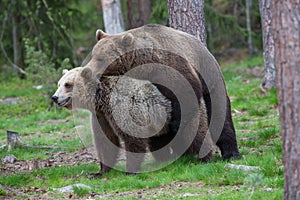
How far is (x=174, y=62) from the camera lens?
775 cm

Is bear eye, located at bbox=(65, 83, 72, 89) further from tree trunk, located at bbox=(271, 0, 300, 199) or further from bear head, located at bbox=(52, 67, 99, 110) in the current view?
tree trunk, located at bbox=(271, 0, 300, 199)

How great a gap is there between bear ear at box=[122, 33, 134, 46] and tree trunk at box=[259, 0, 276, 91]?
17.8ft

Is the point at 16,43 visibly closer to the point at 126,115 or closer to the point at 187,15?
the point at 187,15

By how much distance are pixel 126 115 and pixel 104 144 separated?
698 millimetres

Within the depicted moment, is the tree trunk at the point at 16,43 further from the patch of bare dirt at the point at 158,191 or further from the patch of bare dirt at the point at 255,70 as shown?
the patch of bare dirt at the point at 158,191

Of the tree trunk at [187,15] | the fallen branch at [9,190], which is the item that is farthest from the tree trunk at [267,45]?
the fallen branch at [9,190]

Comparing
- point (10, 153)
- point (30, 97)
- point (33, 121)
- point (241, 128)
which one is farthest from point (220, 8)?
point (10, 153)

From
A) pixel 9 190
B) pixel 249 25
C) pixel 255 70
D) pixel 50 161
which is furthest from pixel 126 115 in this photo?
pixel 249 25

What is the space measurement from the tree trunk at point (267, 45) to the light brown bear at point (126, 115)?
5.25 m

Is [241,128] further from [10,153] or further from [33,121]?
[33,121]

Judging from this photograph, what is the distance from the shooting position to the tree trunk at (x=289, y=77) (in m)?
4.74

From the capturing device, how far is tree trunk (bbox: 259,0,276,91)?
41.5 feet

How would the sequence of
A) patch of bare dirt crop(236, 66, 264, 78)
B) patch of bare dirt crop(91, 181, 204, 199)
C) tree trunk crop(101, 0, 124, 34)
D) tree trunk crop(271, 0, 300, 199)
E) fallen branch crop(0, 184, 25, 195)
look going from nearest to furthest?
tree trunk crop(271, 0, 300, 199), patch of bare dirt crop(91, 181, 204, 199), fallen branch crop(0, 184, 25, 195), tree trunk crop(101, 0, 124, 34), patch of bare dirt crop(236, 66, 264, 78)

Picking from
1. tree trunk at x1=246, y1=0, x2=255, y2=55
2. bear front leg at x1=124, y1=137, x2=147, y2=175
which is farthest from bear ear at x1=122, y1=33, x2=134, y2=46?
tree trunk at x1=246, y1=0, x2=255, y2=55
